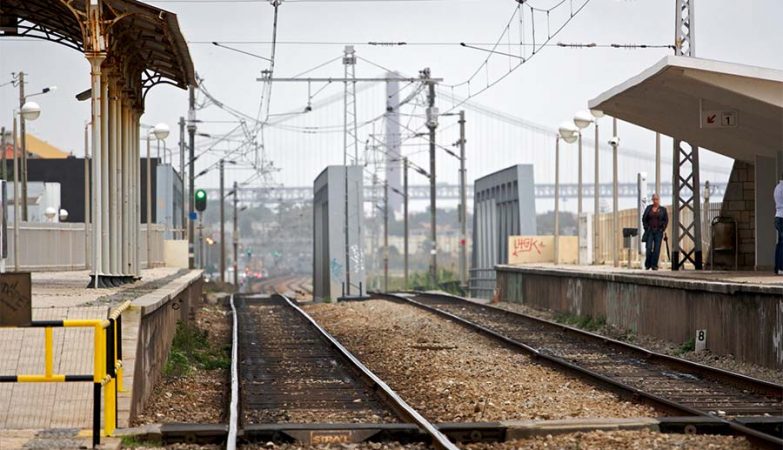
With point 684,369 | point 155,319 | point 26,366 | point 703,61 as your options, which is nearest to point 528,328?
point 703,61

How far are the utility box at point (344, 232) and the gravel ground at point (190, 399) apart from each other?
122ft

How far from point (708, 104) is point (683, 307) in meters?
4.28

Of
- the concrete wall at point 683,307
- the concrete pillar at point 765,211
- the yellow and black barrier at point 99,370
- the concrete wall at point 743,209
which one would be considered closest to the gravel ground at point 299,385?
the yellow and black barrier at point 99,370

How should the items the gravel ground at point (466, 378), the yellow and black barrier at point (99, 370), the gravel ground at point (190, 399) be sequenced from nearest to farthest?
the yellow and black barrier at point (99, 370) → the gravel ground at point (466, 378) → the gravel ground at point (190, 399)

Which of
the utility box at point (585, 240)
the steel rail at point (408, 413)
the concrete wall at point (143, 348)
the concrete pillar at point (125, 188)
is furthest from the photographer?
the utility box at point (585, 240)

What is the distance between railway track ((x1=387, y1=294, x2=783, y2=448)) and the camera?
1309 centimetres

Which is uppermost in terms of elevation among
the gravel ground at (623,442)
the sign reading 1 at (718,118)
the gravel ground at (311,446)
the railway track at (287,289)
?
the sign reading 1 at (718,118)

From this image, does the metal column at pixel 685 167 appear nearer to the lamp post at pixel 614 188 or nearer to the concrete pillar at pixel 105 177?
the lamp post at pixel 614 188

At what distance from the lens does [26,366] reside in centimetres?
1235

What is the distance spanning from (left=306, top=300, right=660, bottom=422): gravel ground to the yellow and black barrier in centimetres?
312

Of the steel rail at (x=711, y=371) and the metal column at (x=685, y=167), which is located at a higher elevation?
the metal column at (x=685, y=167)

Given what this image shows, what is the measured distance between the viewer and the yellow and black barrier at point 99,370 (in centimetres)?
→ 1083

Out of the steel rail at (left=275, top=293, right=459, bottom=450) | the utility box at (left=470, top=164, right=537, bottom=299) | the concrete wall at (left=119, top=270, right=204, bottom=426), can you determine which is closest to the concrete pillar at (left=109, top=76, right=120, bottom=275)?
the concrete wall at (left=119, top=270, right=204, bottom=426)

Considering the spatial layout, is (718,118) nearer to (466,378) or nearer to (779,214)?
(779,214)
